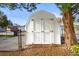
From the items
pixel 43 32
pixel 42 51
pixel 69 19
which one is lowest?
pixel 42 51

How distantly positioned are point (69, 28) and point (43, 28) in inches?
10.3

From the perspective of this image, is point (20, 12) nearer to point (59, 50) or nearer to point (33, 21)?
point (33, 21)

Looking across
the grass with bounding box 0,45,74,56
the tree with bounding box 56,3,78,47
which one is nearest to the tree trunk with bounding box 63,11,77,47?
the tree with bounding box 56,3,78,47

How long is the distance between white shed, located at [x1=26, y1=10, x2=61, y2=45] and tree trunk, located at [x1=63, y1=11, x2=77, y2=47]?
3.0 inches

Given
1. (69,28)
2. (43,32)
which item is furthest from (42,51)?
(69,28)

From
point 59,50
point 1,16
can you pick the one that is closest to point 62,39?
point 59,50

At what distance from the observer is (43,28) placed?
417 centimetres

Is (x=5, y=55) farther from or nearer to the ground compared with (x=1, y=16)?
nearer to the ground

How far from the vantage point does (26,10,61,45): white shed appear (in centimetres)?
416

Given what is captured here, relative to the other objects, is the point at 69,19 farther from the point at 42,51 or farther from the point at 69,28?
the point at 42,51

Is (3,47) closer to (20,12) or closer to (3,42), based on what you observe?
(3,42)

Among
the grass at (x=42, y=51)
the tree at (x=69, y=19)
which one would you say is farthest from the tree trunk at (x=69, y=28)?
the grass at (x=42, y=51)

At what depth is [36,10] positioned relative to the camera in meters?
4.15

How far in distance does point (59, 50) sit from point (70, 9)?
0.43 meters
